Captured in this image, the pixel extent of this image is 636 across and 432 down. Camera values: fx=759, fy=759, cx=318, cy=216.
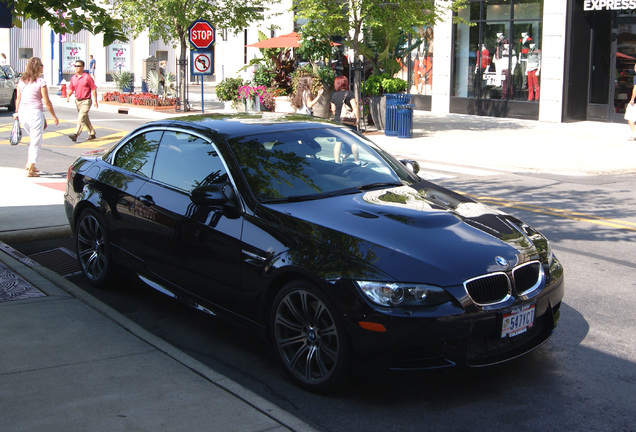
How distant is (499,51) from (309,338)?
23.5 meters

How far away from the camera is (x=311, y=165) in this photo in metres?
5.61

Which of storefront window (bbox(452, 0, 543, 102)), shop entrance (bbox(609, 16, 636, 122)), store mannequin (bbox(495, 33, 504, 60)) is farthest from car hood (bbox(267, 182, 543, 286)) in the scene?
store mannequin (bbox(495, 33, 504, 60))

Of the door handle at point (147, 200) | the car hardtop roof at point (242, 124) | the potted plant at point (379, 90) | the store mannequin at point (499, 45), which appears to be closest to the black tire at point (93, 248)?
the door handle at point (147, 200)

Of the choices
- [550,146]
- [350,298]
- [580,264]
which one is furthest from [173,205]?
[550,146]

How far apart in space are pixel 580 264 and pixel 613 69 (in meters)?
18.2

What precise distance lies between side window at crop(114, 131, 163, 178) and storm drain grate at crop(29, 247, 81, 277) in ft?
4.68

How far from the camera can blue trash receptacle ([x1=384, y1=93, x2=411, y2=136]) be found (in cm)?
2005

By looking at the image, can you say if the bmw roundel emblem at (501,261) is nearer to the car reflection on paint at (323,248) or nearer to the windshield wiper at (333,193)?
the car reflection on paint at (323,248)

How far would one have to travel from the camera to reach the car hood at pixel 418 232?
4.33 metres

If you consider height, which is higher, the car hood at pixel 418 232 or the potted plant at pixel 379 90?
the potted plant at pixel 379 90

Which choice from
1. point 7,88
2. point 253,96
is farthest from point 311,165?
point 7,88

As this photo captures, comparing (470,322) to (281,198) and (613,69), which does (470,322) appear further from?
(613,69)

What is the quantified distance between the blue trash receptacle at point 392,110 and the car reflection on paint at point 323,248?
14.0 metres

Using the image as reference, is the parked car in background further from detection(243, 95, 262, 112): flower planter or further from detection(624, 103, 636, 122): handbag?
detection(624, 103, 636, 122): handbag
